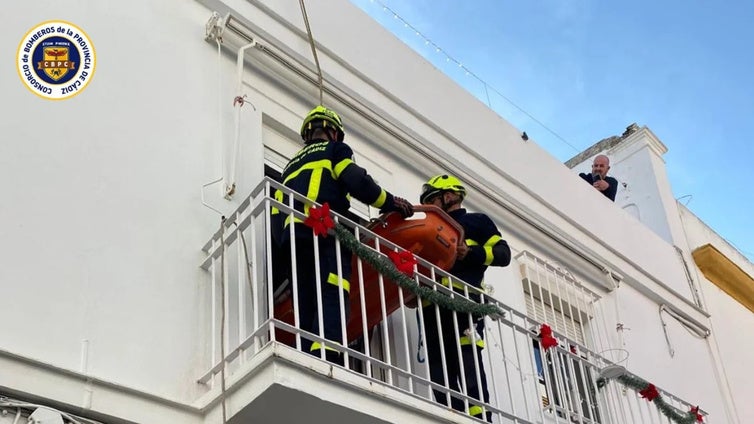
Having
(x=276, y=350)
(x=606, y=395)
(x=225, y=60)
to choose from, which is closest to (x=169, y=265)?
(x=276, y=350)

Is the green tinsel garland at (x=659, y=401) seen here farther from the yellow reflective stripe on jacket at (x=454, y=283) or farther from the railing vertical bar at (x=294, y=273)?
the railing vertical bar at (x=294, y=273)

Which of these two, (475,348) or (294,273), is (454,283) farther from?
(294,273)

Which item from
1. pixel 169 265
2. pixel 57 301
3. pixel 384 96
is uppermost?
pixel 384 96

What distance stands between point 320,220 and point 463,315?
1559mm

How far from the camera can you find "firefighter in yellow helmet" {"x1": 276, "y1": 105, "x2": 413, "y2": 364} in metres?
5.81

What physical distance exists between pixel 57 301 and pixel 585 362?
3.96 m

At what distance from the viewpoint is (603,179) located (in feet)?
39.3

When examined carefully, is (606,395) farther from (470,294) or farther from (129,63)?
(129,63)

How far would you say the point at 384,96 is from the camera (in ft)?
27.4

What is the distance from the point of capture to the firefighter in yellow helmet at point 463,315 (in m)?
6.68

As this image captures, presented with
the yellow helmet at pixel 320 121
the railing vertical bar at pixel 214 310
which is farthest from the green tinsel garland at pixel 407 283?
the yellow helmet at pixel 320 121

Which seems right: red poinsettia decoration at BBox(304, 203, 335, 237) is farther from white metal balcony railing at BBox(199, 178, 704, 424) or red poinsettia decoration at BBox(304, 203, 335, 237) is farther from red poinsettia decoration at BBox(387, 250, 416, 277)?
red poinsettia decoration at BBox(387, 250, 416, 277)

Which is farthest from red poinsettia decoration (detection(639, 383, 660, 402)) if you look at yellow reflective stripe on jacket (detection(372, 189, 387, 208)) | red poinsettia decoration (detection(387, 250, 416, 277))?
yellow reflective stripe on jacket (detection(372, 189, 387, 208))

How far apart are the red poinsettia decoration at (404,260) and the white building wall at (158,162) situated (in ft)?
3.61
